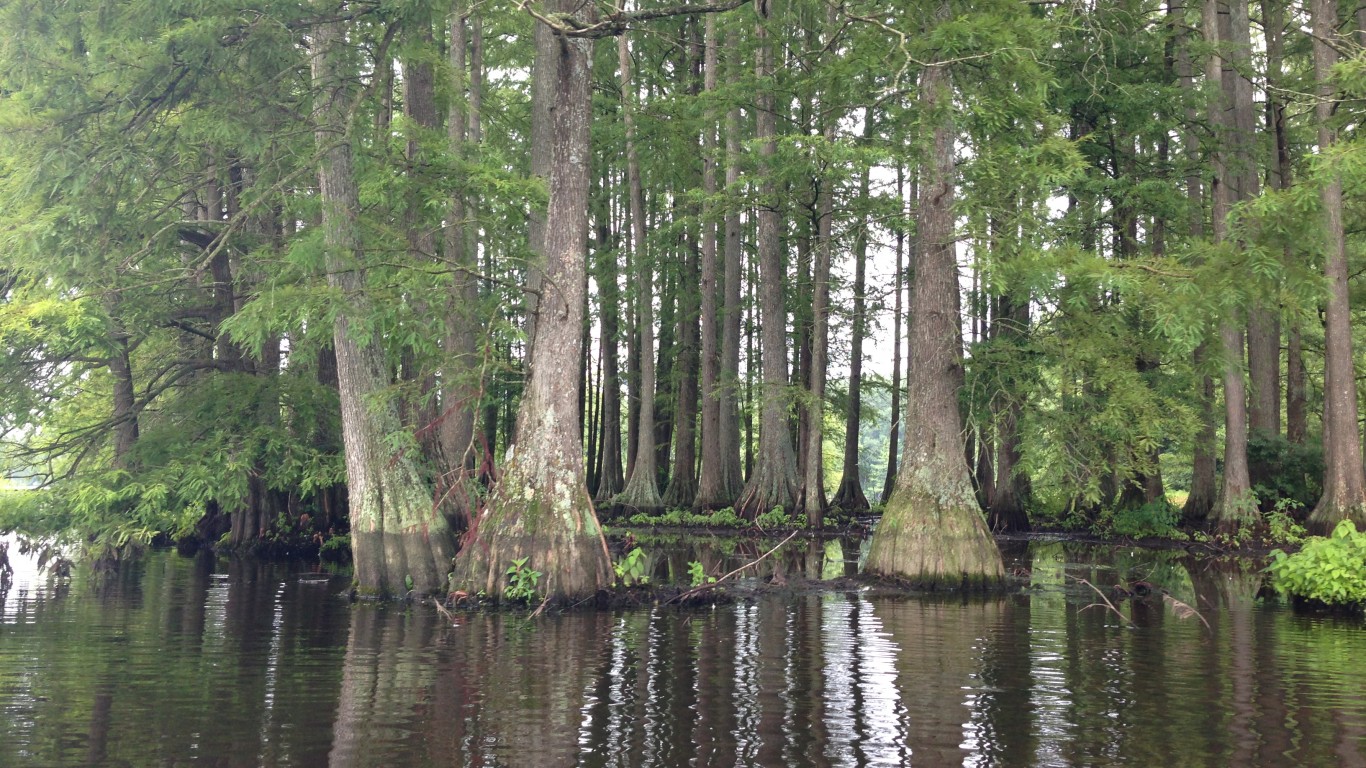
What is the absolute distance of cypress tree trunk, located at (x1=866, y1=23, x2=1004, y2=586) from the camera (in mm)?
14375

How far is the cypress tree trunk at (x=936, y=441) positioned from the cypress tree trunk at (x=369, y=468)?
236 inches

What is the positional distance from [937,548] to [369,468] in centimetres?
737

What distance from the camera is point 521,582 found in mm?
12172

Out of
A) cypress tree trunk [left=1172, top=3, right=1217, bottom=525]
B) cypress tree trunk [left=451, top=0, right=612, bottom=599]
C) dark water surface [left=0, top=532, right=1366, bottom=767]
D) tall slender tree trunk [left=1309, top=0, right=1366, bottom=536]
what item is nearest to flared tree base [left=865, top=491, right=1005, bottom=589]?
dark water surface [left=0, top=532, right=1366, bottom=767]

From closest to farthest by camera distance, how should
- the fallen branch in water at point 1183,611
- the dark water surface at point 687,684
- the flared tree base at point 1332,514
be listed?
1. the dark water surface at point 687,684
2. the fallen branch in water at point 1183,611
3. the flared tree base at point 1332,514

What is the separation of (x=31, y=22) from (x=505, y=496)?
7.75 meters

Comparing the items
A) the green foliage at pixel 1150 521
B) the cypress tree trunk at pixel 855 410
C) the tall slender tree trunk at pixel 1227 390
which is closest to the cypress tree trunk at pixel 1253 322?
the tall slender tree trunk at pixel 1227 390

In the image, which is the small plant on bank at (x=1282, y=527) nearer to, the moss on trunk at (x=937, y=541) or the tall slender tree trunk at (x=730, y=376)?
the moss on trunk at (x=937, y=541)

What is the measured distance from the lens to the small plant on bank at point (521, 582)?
1213 cm

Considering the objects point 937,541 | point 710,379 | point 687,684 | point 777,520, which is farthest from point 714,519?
point 687,684

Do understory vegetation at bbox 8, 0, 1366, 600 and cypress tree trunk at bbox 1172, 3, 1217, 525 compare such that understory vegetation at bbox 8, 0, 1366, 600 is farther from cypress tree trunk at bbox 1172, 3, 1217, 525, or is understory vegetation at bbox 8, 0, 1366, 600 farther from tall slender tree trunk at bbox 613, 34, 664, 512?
tall slender tree trunk at bbox 613, 34, 664, 512

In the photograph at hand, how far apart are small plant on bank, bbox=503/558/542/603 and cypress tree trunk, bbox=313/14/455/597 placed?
1704 millimetres

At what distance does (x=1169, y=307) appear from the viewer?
13297 mm

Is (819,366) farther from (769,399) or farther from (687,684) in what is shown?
(687,684)
